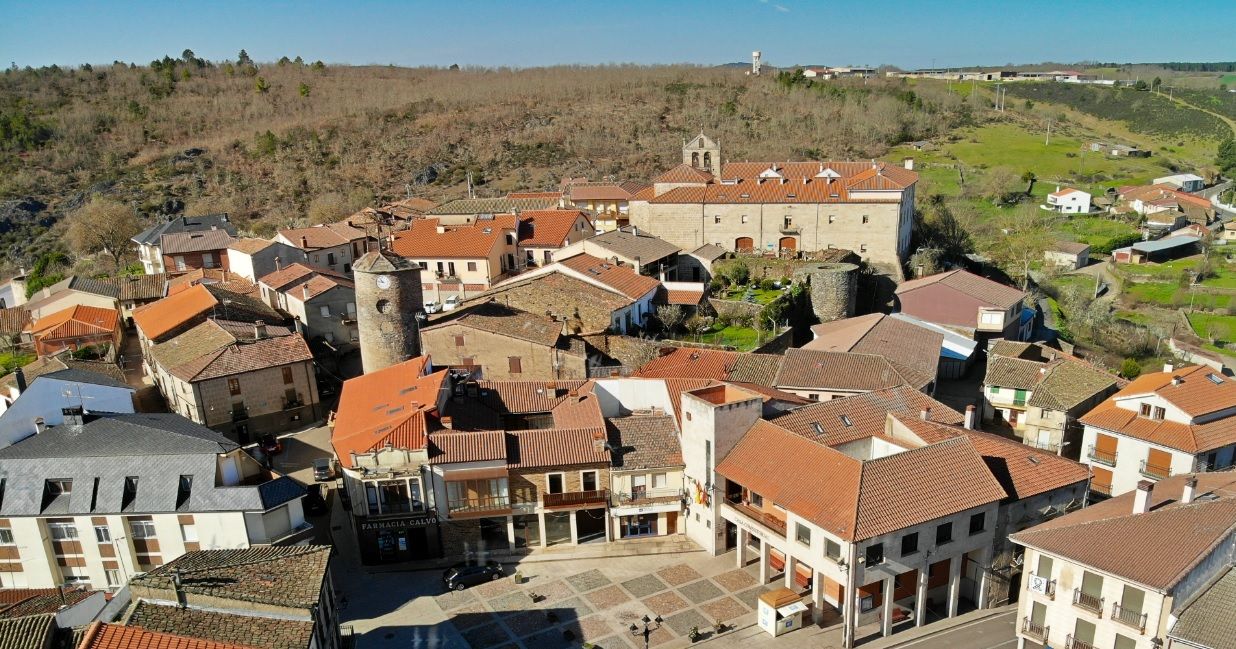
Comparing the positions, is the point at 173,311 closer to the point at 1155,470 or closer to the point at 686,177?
the point at 686,177

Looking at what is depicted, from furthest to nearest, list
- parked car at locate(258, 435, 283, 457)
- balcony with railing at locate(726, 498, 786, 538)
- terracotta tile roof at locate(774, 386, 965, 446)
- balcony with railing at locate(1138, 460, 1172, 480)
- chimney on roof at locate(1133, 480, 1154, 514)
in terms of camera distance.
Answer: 1. parked car at locate(258, 435, 283, 457)
2. balcony with railing at locate(1138, 460, 1172, 480)
3. terracotta tile roof at locate(774, 386, 965, 446)
4. balcony with railing at locate(726, 498, 786, 538)
5. chimney on roof at locate(1133, 480, 1154, 514)

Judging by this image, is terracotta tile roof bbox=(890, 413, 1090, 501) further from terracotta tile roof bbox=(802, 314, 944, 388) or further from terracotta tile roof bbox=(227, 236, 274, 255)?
terracotta tile roof bbox=(227, 236, 274, 255)

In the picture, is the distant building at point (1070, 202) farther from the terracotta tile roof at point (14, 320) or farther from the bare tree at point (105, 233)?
A: the terracotta tile roof at point (14, 320)

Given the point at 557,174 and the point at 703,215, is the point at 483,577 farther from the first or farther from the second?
the point at 557,174

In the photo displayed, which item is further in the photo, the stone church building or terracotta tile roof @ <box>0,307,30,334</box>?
the stone church building

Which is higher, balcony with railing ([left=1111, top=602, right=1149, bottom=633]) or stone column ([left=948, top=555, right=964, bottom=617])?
balcony with railing ([left=1111, top=602, right=1149, bottom=633])

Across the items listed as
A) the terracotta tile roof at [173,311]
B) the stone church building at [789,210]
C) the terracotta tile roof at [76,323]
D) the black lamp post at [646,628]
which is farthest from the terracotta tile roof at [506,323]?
the terracotta tile roof at [76,323]

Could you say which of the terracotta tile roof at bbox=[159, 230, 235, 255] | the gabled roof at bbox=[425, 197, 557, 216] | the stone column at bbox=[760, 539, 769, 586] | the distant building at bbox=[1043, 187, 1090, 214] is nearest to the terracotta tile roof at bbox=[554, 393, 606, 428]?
the stone column at bbox=[760, 539, 769, 586]

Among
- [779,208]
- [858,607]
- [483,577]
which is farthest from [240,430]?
[779,208]
